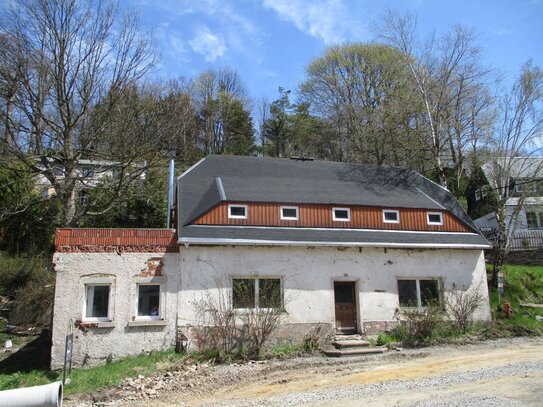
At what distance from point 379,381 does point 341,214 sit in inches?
299

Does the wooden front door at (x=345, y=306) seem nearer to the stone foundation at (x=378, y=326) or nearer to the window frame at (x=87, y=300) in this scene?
the stone foundation at (x=378, y=326)

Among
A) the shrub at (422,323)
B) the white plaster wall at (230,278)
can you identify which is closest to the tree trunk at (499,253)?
the white plaster wall at (230,278)

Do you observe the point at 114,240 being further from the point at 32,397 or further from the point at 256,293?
the point at 32,397

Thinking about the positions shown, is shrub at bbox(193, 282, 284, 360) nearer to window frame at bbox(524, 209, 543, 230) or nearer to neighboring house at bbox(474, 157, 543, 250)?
neighboring house at bbox(474, 157, 543, 250)

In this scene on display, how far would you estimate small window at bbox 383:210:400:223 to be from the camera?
1816cm

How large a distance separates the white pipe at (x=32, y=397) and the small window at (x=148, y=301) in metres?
6.80

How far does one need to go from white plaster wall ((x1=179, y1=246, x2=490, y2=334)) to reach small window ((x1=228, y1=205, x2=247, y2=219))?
1399 mm

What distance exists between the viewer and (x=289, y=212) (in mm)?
17188

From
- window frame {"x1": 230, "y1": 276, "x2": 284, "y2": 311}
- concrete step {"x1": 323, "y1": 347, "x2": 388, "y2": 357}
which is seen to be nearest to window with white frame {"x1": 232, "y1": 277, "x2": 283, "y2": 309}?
window frame {"x1": 230, "y1": 276, "x2": 284, "y2": 311}

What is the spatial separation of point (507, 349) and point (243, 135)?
33917mm

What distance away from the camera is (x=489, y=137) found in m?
24.0

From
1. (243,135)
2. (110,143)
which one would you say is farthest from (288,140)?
(110,143)

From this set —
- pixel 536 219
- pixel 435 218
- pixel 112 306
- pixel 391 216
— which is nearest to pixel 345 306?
pixel 391 216

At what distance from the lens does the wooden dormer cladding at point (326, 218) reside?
643 inches
